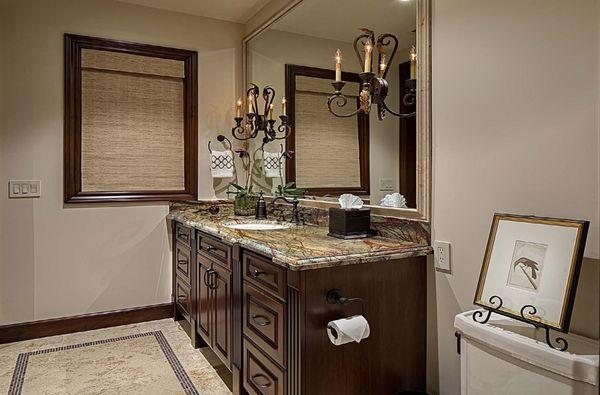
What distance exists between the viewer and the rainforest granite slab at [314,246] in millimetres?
1573

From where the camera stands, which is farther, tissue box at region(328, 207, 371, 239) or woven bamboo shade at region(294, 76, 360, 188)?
woven bamboo shade at region(294, 76, 360, 188)

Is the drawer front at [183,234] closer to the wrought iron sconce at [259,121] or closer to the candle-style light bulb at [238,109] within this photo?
A: the wrought iron sconce at [259,121]

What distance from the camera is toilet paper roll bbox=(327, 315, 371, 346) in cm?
149

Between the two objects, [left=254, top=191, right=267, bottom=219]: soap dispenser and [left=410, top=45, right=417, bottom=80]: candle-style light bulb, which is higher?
[left=410, top=45, right=417, bottom=80]: candle-style light bulb

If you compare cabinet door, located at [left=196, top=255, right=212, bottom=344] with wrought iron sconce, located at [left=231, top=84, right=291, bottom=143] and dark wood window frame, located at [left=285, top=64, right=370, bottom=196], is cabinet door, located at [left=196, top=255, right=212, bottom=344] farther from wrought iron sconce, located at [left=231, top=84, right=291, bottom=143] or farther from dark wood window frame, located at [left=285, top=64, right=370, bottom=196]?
wrought iron sconce, located at [left=231, top=84, right=291, bottom=143]

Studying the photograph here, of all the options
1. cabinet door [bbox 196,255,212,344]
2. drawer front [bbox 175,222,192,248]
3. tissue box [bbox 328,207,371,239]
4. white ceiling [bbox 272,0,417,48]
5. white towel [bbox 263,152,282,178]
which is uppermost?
white ceiling [bbox 272,0,417,48]

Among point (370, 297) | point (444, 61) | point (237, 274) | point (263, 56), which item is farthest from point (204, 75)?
point (370, 297)

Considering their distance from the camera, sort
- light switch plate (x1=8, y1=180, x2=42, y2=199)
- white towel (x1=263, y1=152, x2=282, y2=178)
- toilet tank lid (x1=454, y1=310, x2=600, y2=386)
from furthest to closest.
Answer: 1. white towel (x1=263, y1=152, x2=282, y2=178)
2. light switch plate (x1=8, y1=180, x2=42, y2=199)
3. toilet tank lid (x1=454, y1=310, x2=600, y2=386)

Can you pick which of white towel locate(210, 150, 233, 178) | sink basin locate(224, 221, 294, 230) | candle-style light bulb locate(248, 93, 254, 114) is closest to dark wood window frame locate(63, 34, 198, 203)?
white towel locate(210, 150, 233, 178)

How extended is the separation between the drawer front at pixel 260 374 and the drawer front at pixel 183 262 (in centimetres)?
107

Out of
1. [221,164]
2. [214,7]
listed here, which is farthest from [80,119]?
[214,7]

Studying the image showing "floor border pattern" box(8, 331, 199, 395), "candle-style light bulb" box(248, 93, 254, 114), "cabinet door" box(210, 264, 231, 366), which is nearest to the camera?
"cabinet door" box(210, 264, 231, 366)

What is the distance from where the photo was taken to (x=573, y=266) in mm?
1172

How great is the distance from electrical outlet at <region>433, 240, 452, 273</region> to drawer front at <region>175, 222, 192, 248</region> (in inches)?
67.9
